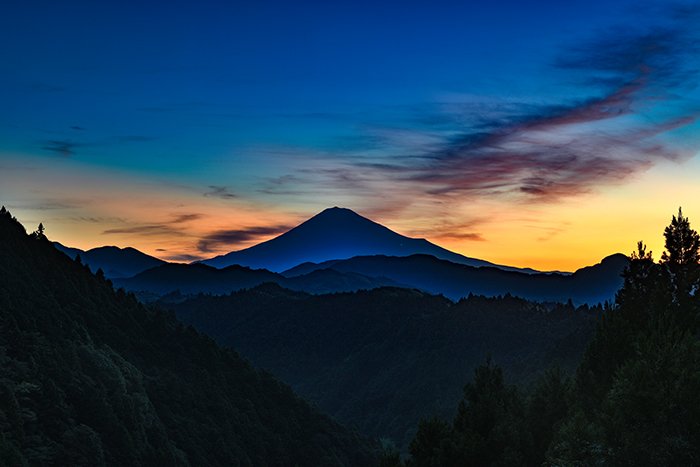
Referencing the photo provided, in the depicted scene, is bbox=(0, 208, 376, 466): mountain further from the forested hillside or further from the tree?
the tree

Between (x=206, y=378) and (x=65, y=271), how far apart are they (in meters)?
36.2


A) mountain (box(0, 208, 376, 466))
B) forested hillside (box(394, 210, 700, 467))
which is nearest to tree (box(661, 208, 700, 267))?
forested hillside (box(394, 210, 700, 467))

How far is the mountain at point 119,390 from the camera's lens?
76000mm

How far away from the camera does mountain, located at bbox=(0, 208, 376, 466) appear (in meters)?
76.0

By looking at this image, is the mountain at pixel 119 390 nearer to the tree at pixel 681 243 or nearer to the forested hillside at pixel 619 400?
the forested hillside at pixel 619 400

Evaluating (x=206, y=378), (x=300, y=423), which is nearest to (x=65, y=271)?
(x=206, y=378)

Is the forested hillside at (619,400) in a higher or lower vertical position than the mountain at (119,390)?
higher

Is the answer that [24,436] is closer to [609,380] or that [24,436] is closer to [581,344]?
[609,380]

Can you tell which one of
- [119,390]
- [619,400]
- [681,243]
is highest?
[681,243]

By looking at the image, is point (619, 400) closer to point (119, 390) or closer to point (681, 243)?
point (681, 243)

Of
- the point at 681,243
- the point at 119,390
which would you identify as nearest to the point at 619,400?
the point at 681,243

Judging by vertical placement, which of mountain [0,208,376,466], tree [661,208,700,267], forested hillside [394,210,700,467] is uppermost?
tree [661,208,700,267]

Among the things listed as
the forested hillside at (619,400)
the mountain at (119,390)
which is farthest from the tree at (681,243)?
the mountain at (119,390)

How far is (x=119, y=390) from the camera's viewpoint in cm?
9319
